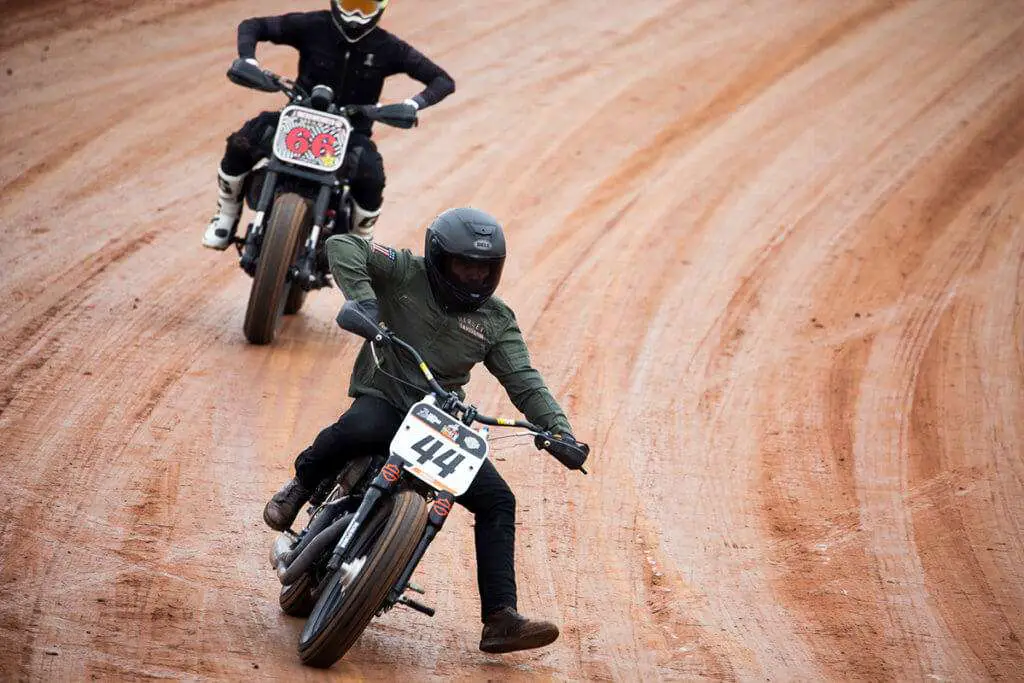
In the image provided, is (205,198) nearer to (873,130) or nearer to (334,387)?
(334,387)

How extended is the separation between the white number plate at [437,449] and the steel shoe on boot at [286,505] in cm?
77

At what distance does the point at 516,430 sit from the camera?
9.29 meters

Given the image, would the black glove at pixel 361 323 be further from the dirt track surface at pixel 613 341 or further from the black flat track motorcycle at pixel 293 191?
the black flat track motorcycle at pixel 293 191

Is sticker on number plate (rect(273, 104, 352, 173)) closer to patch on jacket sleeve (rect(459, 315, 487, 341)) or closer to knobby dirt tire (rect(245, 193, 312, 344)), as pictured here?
knobby dirt tire (rect(245, 193, 312, 344))

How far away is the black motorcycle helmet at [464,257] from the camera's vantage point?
582cm

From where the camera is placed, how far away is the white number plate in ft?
18.1

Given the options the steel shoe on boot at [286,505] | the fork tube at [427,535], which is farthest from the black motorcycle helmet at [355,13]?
the fork tube at [427,535]

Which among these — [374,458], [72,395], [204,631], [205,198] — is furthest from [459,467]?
[205,198]

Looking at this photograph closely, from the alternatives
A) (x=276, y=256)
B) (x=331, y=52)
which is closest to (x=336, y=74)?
(x=331, y=52)

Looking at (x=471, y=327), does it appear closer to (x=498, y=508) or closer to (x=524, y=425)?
(x=524, y=425)

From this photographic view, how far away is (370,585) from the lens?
5289 mm

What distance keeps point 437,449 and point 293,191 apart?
181 inches

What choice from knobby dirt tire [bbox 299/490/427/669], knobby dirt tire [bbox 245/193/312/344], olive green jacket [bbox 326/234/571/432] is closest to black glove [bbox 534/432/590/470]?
olive green jacket [bbox 326/234/571/432]

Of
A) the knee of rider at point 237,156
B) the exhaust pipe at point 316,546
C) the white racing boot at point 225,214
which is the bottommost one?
the white racing boot at point 225,214
